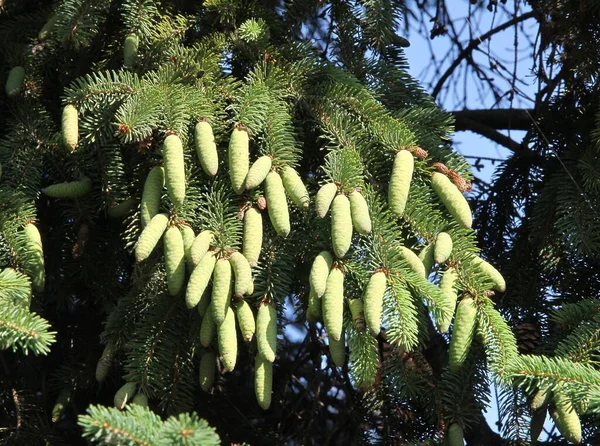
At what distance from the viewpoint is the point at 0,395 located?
2.42 metres

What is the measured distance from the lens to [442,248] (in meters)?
1.91

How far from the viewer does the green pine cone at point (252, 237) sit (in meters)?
1.84

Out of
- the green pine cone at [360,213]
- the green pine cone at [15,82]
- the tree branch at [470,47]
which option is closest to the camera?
the green pine cone at [360,213]

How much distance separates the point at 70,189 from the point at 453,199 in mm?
905

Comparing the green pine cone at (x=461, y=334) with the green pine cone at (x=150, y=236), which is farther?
the green pine cone at (x=461, y=334)

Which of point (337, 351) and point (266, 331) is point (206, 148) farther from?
point (337, 351)

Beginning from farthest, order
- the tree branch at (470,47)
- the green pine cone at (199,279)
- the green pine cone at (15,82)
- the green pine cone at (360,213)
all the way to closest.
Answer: the tree branch at (470,47), the green pine cone at (15,82), the green pine cone at (360,213), the green pine cone at (199,279)

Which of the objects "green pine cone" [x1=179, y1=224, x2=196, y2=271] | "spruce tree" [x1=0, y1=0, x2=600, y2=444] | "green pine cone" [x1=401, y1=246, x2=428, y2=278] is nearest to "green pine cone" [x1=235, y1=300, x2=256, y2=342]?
"spruce tree" [x1=0, y1=0, x2=600, y2=444]

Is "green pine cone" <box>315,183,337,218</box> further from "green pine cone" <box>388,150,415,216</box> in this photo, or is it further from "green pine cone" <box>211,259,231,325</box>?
"green pine cone" <box>211,259,231,325</box>

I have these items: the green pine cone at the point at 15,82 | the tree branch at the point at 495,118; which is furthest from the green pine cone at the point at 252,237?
the tree branch at the point at 495,118

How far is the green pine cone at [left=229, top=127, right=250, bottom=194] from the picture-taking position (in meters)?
1.84

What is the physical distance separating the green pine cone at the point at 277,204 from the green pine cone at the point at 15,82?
0.78 m

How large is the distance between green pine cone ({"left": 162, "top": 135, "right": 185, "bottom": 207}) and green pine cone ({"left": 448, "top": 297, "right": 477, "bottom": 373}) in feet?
2.10

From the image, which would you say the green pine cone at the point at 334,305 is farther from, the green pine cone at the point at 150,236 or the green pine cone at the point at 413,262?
the green pine cone at the point at 150,236
